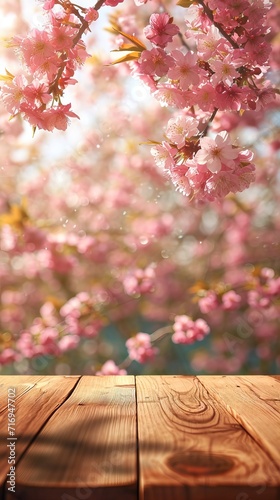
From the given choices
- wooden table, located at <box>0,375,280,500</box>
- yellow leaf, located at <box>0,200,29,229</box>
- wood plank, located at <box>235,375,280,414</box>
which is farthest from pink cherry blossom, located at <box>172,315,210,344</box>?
wooden table, located at <box>0,375,280,500</box>

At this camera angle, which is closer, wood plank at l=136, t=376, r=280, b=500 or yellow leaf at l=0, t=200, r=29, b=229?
wood plank at l=136, t=376, r=280, b=500

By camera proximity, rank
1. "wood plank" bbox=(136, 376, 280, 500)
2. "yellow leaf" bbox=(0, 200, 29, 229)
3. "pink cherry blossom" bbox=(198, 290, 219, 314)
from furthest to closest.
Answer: "yellow leaf" bbox=(0, 200, 29, 229)
"pink cherry blossom" bbox=(198, 290, 219, 314)
"wood plank" bbox=(136, 376, 280, 500)

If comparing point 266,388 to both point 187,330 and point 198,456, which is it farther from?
point 187,330

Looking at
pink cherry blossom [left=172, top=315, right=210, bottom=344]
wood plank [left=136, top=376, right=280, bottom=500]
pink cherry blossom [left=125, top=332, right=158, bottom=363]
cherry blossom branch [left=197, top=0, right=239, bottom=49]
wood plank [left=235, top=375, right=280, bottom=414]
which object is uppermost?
cherry blossom branch [left=197, top=0, right=239, bottom=49]

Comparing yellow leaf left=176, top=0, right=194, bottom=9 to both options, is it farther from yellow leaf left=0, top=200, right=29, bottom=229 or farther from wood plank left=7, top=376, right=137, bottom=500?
yellow leaf left=0, top=200, right=29, bottom=229

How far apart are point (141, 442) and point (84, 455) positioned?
0.08 meters

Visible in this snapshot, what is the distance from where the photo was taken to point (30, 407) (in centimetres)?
103

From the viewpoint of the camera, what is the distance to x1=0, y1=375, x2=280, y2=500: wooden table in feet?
2.04

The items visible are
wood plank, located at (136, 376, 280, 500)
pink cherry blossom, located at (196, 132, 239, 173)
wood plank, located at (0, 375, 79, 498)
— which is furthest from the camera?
pink cherry blossom, located at (196, 132, 239, 173)

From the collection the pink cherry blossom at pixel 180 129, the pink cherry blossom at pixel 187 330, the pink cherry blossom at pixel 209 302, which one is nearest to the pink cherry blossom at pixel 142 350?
the pink cherry blossom at pixel 187 330

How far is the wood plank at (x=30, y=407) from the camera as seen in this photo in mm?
774

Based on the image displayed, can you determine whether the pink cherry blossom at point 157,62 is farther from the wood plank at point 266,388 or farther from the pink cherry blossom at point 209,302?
the pink cherry blossom at point 209,302

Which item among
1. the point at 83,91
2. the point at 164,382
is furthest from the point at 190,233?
the point at 164,382

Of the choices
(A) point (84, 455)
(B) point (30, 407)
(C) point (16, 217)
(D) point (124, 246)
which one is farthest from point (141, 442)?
(D) point (124, 246)
